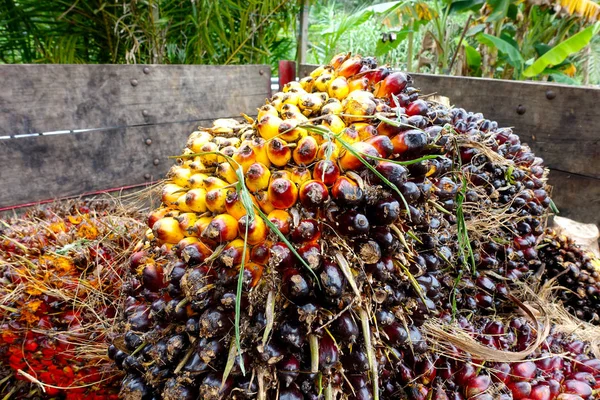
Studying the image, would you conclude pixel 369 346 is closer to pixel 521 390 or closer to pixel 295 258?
pixel 295 258

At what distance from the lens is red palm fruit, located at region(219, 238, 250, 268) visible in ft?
2.40

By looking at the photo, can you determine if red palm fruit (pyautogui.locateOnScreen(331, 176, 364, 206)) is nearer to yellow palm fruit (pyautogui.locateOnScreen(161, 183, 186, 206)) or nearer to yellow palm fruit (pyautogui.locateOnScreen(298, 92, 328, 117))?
yellow palm fruit (pyautogui.locateOnScreen(298, 92, 328, 117))

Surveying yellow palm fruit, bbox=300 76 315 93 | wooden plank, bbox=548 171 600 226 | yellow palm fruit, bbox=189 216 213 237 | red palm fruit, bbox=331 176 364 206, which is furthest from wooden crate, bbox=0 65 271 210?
wooden plank, bbox=548 171 600 226

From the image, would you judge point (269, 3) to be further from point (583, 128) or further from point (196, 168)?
point (196, 168)

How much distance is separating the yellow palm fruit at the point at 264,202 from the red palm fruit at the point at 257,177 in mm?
12

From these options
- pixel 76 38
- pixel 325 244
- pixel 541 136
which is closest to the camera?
pixel 325 244

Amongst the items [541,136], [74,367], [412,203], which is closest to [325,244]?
[412,203]

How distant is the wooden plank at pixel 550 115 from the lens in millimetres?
1926

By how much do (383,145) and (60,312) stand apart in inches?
40.2

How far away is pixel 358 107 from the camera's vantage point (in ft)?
2.88

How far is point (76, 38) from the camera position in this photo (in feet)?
9.31

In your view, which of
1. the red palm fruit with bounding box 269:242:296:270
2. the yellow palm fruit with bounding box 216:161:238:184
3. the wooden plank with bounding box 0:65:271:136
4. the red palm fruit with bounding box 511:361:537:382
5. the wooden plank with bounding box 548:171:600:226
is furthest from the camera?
the wooden plank with bounding box 548:171:600:226

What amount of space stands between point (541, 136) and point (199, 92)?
1.98 metres

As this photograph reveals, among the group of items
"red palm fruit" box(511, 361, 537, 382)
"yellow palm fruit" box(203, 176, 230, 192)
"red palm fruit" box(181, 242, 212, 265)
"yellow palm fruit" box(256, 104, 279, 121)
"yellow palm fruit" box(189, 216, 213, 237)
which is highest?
"yellow palm fruit" box(256, 104, 279, 121)
